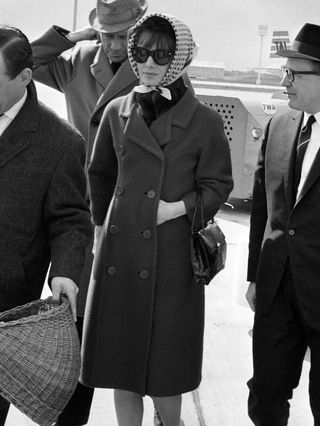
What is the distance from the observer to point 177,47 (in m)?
3.12

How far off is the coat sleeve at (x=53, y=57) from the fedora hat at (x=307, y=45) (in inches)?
45.7

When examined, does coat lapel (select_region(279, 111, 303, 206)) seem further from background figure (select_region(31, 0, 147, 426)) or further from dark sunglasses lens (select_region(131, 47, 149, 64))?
background figure (select_region(31, 0, 147, 426))

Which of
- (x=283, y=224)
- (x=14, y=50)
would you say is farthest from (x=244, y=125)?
(x=14, y=50)

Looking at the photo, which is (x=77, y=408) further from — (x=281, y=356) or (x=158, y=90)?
(x=158, y=90)

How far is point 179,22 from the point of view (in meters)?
3.14

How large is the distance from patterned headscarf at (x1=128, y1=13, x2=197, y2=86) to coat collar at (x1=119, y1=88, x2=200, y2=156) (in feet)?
0.35

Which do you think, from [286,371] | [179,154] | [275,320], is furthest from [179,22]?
[286,371]

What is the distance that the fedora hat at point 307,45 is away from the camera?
2.97 m

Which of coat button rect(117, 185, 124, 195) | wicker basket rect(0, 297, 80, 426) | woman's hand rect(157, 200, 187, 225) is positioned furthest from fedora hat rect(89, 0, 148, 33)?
wicker basket rect(0, 297, 80, 426)

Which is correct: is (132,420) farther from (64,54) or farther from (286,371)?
(64,54)

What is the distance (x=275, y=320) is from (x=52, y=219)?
3.06ft

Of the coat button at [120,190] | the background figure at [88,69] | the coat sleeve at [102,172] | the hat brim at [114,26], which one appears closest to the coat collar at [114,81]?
the background figure at [88,69]

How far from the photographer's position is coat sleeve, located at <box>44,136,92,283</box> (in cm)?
268

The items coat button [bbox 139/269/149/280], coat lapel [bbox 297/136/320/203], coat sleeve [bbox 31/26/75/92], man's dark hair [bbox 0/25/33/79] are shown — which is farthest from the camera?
coat sleeve [bbox 31/26/75/92]
